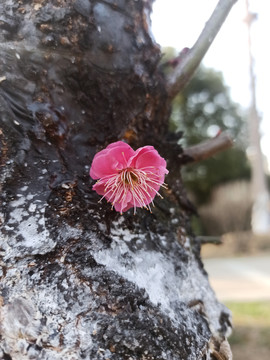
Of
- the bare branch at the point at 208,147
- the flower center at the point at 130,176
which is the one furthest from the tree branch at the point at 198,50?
the flower center at the point at 130,176

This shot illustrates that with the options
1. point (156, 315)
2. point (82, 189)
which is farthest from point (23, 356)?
point (82, 189)

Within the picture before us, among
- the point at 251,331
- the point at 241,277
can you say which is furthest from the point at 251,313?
the point at 241,277

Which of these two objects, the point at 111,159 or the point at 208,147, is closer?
the point at 111,159

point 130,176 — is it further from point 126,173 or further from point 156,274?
point 156,274

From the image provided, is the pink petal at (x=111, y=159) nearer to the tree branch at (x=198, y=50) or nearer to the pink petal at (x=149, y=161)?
the pink petal at (x=149, y=161)

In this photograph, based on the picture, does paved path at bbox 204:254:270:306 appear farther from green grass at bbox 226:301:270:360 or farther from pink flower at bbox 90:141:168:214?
pink flower at bbox 90:141:168:214

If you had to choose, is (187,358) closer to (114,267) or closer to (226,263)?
(114,267)
